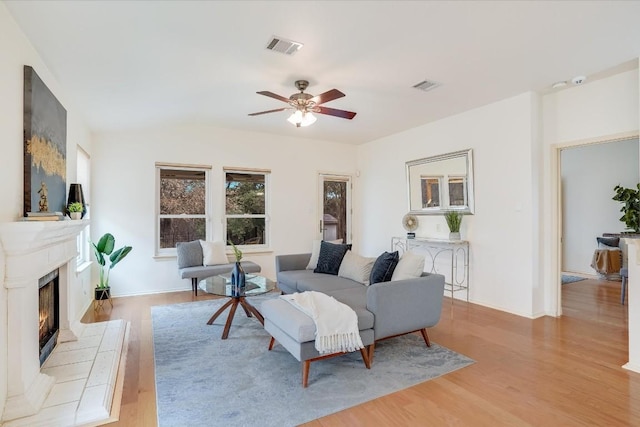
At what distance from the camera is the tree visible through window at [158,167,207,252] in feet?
18.3

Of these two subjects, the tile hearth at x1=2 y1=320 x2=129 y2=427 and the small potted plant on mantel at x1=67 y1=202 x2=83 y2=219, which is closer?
the tile hearth at x1=2 y1=320 x2=129 y2=427

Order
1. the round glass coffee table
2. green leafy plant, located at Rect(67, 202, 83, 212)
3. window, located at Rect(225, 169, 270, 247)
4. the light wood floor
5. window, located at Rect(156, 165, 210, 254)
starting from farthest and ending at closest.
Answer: window, located at Rect(225, 169, 270, 247) < window, located at Rect(156, 165, 210, 254) < the round glass coffee table < green leafy plant, located at Rect(67, 202, 83, 212) < the light wood floor

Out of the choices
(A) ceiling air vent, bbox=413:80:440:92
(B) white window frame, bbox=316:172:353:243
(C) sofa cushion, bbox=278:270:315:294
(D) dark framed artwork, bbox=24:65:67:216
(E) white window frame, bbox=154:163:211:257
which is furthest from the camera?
(B) white window frame, bbox=316:172:353:243

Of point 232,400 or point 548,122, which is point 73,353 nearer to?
point 232,400

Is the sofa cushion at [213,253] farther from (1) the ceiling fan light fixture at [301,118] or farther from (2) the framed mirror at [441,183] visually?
(2) the framed mirror at [441,183]

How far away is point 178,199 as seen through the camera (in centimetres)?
568

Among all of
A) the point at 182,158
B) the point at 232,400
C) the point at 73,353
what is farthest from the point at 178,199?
the point at 232,400

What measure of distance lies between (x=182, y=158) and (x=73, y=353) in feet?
11.2

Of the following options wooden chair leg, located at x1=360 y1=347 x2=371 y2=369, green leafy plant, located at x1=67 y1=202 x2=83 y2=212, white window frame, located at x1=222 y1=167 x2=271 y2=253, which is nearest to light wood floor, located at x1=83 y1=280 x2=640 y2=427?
wooden chair leg, located at x1=360 y1=347 x2=371 y2=369

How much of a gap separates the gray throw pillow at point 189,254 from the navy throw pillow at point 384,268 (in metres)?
3.08

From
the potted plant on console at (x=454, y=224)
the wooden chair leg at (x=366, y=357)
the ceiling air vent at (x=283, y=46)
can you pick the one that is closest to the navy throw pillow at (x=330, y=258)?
the potted plant on console at (x=454, y=224)

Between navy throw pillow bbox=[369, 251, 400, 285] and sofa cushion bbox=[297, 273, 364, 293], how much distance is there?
0.46 metres

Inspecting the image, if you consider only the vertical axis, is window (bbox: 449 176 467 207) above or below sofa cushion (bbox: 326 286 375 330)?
above

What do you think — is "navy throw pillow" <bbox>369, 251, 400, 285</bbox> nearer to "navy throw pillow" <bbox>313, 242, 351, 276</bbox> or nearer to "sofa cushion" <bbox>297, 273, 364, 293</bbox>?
A: "sofa cushion" <bbox>297, 273, 364, 293</bbox>
